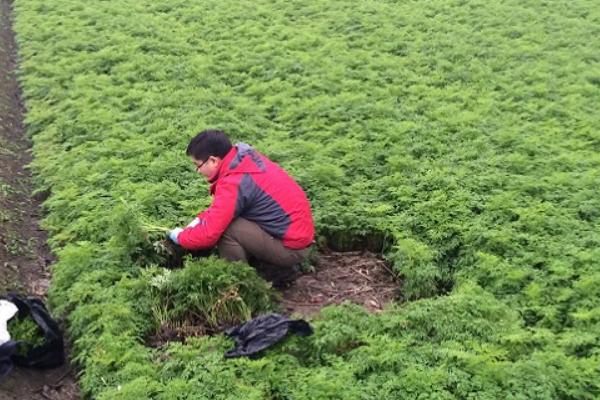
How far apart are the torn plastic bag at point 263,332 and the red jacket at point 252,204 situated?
124cm

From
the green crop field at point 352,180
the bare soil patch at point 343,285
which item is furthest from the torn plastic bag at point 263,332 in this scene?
the bare soil patch at point 343,285

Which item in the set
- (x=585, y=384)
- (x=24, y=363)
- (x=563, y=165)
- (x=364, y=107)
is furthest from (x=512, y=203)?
(x=24, y=363)

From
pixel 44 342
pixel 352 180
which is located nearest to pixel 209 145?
pixel 44 342

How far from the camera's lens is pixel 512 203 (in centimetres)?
868

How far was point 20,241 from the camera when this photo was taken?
29.4 feet

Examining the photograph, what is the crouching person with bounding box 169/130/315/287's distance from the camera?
7312 mm

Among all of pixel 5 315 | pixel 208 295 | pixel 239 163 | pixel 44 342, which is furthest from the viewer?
pixel 239 163

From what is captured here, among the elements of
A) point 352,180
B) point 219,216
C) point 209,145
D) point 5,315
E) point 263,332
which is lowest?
point 5,315

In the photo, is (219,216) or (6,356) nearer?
(6,356)

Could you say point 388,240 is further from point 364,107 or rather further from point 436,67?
point 436,67

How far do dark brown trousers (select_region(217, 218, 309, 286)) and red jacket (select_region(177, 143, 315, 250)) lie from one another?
70 mm

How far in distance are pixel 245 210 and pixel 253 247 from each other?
406 mm

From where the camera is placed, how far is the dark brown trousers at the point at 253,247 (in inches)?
293

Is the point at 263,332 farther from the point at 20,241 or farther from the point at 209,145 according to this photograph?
the point at 20,241
